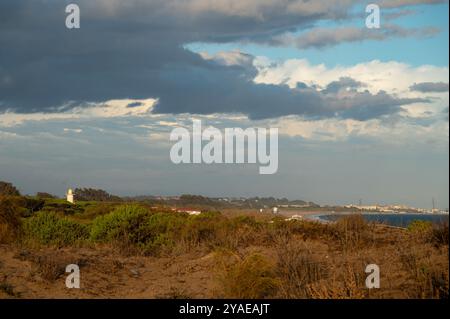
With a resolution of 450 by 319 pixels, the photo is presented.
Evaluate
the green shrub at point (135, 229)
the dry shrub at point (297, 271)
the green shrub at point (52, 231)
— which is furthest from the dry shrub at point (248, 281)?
the green shrub at point (52, 231)

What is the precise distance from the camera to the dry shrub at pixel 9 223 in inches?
927

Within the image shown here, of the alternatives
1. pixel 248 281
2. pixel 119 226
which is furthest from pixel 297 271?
pixel 119 226

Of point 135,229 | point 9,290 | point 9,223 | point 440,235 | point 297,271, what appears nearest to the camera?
point 9,290

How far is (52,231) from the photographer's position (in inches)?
1009

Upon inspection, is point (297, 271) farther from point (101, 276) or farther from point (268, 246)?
point (268, 246)

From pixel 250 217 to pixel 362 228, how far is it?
5512 mm

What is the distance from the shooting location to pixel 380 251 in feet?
64.1

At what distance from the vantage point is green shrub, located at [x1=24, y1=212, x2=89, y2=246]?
2500cm

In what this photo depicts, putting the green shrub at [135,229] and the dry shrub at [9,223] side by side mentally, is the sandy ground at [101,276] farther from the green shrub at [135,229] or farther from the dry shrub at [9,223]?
the green shrub at [135,229]

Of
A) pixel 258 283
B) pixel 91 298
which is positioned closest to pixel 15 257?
pixel 91 298

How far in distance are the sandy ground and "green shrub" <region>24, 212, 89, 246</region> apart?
15.1ft

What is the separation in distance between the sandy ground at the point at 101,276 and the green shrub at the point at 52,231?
4.61 m

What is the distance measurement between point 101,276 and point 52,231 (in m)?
8.87
